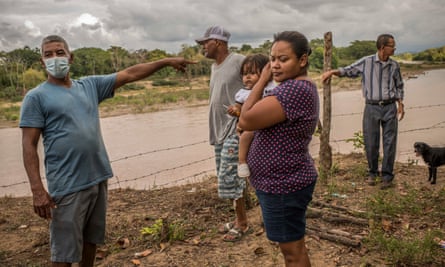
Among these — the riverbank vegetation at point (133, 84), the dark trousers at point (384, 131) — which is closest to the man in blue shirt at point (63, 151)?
the dark trousers at point (384, 131)

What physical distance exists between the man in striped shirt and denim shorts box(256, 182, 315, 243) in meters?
3.17

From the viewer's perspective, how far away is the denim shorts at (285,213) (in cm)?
198

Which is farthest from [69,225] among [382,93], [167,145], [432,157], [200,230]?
[167,145]

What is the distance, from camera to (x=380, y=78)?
490cm

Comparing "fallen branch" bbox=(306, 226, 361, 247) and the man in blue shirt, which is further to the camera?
"fallen branch" bbox=(306, 226, 361, 247)

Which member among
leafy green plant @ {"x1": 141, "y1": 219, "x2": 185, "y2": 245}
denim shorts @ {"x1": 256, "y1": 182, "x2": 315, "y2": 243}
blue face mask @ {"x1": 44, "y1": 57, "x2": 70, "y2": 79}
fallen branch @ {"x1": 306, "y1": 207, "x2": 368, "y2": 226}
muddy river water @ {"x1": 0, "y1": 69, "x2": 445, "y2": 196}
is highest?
blue face mask @ {"x1": 44, "y1": 57, "x2": 70, "y2": 79}

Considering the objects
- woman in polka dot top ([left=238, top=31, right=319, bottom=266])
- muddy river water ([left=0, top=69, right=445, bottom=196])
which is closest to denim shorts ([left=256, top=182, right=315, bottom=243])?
woman in polka dot top ([left=238, top=31, right=319, bottom=266])

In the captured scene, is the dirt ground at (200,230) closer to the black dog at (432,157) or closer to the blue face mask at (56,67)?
the black dog at (432,157)

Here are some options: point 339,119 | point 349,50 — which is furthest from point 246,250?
point 349,50

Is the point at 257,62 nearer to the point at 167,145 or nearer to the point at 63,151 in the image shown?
the point at 63,151

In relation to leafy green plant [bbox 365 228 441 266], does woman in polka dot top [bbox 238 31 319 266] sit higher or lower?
higher

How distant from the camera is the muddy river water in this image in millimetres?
7555

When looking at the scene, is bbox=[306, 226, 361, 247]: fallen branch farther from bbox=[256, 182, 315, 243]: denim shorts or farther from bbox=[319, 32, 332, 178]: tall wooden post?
bbox=[319, 32, 332, 178]: tall wooden post

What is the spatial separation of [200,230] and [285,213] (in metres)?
2.14
